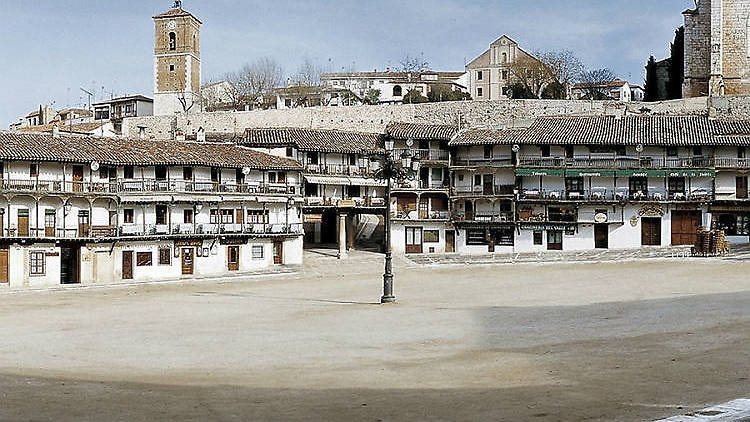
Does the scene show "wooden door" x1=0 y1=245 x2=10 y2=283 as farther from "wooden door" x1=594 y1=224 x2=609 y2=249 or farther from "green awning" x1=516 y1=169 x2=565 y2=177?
"wooden door" x1=594 y1=224 x2=609 y2=249

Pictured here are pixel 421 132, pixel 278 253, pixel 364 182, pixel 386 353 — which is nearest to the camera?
pixel 386 353

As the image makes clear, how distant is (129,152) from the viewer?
48.0 m

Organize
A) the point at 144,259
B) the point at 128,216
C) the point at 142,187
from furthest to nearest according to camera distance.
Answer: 1. the point at 142,187
2. the point at 128,216
3. the point at 144,259

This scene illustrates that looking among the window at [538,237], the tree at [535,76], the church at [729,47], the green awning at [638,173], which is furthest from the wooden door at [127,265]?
the tree at [535,76]

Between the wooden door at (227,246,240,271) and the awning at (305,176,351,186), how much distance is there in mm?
8094

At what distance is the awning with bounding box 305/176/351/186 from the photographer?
55.4m

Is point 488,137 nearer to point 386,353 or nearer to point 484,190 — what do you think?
point 484,190

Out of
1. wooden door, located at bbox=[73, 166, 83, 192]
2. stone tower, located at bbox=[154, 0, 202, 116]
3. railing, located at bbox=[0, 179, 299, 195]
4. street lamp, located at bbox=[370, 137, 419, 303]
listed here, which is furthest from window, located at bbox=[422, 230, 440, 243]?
stone tower, located at bbox=[154, 0, 202, 116]

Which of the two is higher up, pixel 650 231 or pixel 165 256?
pixel 650 231

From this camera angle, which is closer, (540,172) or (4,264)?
(4,264)

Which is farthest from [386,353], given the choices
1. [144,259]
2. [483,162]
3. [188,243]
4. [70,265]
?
[483,162]

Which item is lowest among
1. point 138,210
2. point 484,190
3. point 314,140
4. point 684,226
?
point 684,226

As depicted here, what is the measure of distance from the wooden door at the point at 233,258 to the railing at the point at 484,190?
611 inches

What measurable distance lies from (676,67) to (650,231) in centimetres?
3078
